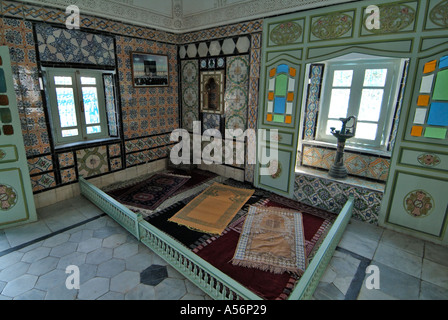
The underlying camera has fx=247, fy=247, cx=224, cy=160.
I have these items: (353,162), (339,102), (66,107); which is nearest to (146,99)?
(66,107)

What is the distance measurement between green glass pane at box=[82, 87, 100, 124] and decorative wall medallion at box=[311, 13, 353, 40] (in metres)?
3.71

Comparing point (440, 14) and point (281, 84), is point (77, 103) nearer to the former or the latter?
point (281, 84)

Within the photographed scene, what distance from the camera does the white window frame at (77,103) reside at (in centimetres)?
375

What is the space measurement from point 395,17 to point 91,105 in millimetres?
4648

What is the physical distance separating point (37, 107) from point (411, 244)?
531cm

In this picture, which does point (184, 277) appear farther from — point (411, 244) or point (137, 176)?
point (137, 176)

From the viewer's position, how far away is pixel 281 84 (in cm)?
395

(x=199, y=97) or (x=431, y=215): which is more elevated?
(x=199, y=97)

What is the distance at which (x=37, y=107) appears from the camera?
3545 millimetres

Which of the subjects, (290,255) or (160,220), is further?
(160,220)
